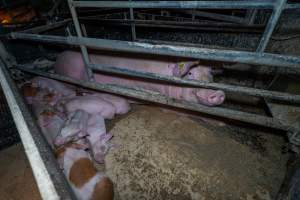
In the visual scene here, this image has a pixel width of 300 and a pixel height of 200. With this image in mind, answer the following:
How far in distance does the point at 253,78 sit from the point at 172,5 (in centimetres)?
226

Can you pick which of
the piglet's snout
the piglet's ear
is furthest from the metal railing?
the piglet's ear

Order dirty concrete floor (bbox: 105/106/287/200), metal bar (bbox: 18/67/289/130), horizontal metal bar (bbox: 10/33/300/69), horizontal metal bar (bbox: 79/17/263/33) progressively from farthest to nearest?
horizontal metal bar (bbox: 79/17/263/33) → dirty concrete floor (bbox: 105/106/287/200) → metal bar (bbox: 18/67/289/130) → horizontal metal bar (bbox: 10/33/300/69)

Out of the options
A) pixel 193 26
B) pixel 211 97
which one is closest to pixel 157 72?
pixel 211 97

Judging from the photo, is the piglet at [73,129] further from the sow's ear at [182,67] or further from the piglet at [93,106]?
the sow's ear at [182,67]

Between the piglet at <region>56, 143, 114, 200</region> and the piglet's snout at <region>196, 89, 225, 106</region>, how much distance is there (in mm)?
1305

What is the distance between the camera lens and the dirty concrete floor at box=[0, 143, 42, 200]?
184 centimetres

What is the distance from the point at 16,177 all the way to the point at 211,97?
2.30 m

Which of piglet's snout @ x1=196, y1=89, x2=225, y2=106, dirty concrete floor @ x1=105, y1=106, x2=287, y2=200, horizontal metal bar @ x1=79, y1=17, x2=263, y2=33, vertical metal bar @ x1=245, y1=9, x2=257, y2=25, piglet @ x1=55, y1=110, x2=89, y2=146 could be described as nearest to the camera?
dirty concrete floor @ x1=105, y1=106, x2=287, y2=200

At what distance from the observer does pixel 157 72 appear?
2506mm

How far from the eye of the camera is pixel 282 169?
1907 millimetres

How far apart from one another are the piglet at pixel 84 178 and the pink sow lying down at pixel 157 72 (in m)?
1.30

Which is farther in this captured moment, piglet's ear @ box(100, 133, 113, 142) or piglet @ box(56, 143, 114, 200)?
piglet's ear @ box(100, 133, 113, 142)

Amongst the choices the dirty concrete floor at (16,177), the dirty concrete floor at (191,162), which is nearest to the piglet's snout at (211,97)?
the dirty concrete floor at (191,162)

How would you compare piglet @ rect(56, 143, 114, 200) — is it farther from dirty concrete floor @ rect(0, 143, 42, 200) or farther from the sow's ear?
the sow's ear
